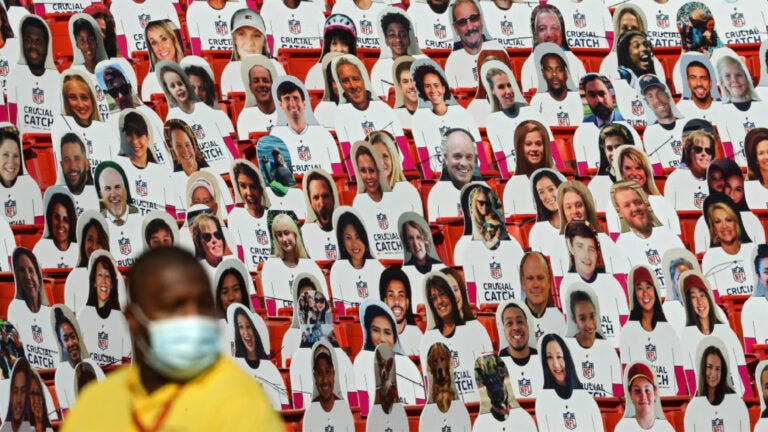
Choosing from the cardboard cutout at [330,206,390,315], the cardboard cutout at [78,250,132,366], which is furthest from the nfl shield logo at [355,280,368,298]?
the cardboard cutout at [78,250,132,366]

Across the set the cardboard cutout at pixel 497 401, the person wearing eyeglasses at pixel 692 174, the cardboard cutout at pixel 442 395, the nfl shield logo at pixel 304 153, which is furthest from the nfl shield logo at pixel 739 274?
the nfl shield logo at pixel 304 153

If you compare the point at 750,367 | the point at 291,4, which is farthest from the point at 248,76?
the point at 750,367

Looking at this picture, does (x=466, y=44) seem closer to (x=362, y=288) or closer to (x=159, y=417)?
(x=362, y=288)

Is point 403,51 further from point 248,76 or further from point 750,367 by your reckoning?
point 750,367

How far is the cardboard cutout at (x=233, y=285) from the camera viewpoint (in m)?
4.95

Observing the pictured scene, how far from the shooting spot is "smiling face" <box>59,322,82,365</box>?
15.9ft

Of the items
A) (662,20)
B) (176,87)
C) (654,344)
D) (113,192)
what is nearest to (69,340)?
(113,192)

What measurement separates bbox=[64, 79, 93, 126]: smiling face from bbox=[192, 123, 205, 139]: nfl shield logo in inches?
14.9

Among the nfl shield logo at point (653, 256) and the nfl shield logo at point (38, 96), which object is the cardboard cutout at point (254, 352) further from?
the nfl shield logo at point (653, 256)

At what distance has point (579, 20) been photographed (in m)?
5.67

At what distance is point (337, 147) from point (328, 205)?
26cm

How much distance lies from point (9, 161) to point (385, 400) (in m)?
1.59

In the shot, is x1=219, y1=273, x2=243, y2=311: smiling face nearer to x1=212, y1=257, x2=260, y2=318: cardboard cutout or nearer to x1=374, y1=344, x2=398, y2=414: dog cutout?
x1=212, y1=257, x2=260, y2=318: cardboard cutout

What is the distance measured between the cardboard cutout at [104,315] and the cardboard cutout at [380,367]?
81cm
